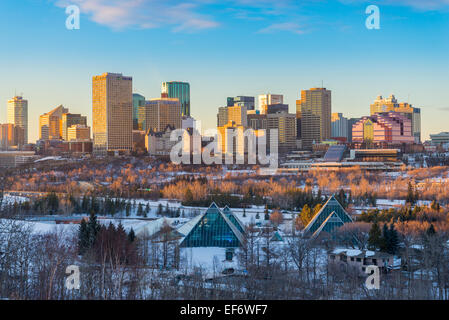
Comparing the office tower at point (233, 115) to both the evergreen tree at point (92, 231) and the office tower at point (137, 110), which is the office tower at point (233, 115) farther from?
the evergreen tree at point (92, 231)

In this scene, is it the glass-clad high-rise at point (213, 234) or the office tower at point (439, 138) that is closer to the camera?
the glass-clad high-rise at point (213, 234)

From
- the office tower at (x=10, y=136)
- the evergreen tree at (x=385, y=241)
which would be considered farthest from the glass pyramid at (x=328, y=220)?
the office tower at (x=10, y=136)

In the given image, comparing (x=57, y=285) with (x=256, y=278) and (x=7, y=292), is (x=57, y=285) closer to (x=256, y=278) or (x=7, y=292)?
(x=7, y=292)

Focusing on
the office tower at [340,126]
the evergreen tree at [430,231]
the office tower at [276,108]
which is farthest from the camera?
the office tower at [340,126]

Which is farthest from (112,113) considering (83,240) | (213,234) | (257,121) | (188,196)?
(83,240)

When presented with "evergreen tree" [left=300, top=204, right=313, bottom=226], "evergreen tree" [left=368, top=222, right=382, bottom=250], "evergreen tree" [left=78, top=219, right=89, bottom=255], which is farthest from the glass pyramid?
"evergreen tree" [left=78, top=219, right=89, bottom=255]

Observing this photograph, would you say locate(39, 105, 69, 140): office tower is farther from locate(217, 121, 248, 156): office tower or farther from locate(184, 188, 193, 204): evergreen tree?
locate(184, 188, 193, 204): evergreen tree

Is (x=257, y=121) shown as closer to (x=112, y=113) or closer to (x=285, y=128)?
(x=285, y=128)

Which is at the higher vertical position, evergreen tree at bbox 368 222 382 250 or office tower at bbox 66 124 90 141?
office tower at bbox 66 124 90 141
